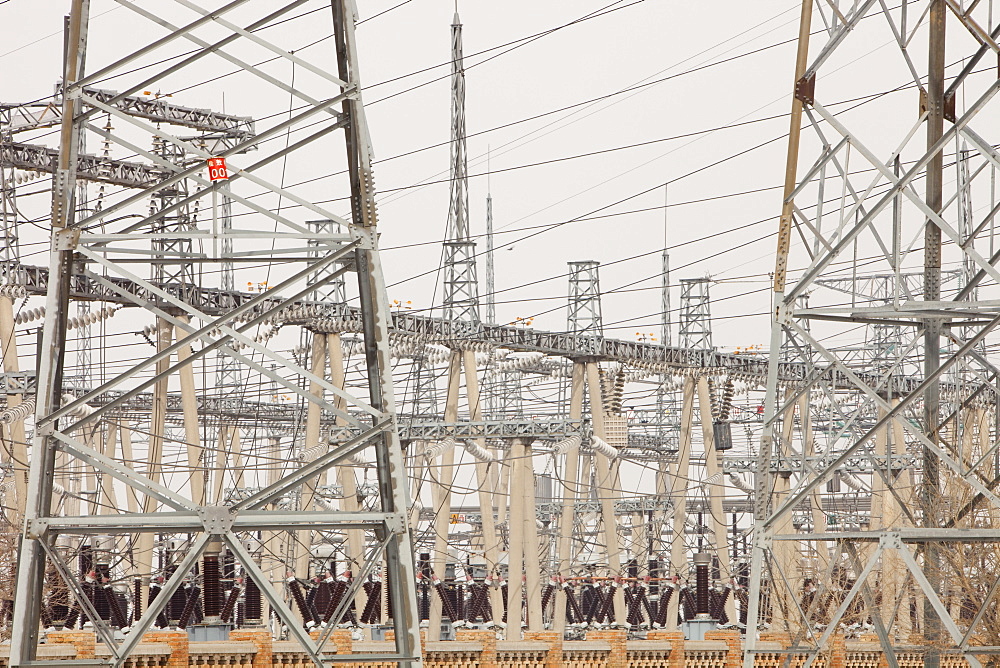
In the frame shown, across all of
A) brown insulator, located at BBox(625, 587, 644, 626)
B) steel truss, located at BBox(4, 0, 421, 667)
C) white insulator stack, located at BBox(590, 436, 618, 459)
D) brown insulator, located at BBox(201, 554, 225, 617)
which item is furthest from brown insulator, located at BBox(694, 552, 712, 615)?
steel truss, located at BBox(4, 0, 421, 667)

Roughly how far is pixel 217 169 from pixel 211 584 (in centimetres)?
1053

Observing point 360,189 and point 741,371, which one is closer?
point 360,189

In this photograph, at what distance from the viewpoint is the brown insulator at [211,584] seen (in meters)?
17.6

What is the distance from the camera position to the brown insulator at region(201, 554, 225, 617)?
17641 mm

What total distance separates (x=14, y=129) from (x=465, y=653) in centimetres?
1167

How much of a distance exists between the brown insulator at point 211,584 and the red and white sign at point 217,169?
31.7ft

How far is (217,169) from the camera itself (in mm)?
8719

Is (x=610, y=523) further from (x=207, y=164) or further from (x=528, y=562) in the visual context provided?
(x=207, y=164)

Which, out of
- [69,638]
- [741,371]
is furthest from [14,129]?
[741,371]

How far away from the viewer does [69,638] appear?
16.9m

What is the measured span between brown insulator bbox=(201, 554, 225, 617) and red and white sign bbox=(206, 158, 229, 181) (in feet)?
31.7

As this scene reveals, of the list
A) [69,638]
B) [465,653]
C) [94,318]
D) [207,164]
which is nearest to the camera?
[207,164]

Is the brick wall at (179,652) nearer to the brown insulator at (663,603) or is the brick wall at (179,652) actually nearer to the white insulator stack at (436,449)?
the white insulator stack at (436,449)

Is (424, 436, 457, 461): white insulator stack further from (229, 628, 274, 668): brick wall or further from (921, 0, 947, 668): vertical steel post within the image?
(921, 0, 947, 668): vertical steel post
